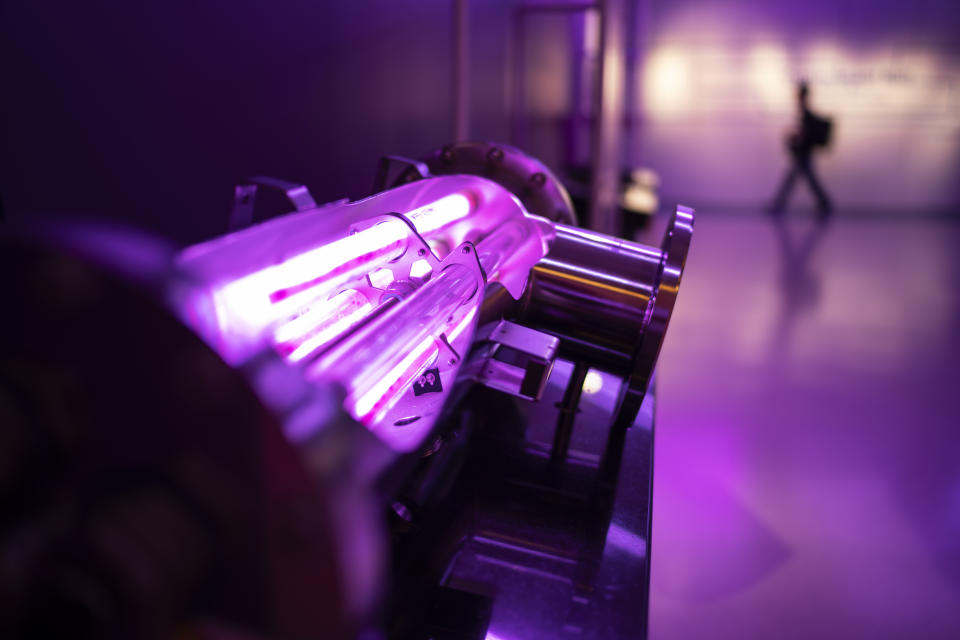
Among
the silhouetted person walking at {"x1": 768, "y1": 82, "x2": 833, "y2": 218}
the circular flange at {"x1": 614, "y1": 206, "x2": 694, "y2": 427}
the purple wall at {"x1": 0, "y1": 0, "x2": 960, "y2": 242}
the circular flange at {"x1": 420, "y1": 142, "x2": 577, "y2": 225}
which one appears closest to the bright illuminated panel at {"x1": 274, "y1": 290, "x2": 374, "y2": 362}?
the purple wall at {"x1": 0, "y1": 0, "x2": 960, "y2": 242}

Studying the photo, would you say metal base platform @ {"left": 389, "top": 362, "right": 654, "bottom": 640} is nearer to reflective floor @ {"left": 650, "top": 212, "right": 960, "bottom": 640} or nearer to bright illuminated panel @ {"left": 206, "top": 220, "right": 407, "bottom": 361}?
bright illuminated panel @ {"left": 206, "top": 220, "right": 407, "bottom": 361}

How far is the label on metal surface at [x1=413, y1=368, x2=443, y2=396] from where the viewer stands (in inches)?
19.3

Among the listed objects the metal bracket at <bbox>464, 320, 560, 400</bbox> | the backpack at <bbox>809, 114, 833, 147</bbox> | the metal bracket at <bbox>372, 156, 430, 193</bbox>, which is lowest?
the metal bracket at <bbox>464, 320, 560, 400</bbox>

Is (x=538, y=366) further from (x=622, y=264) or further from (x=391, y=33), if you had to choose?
(x=391, y=33)

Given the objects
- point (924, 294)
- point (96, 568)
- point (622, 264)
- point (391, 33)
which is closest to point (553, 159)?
point (924, 294)

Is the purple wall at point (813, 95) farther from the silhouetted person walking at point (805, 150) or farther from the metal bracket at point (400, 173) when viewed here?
the metal bracket at point (400, 173)

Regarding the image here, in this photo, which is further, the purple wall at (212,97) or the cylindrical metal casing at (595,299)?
the cylindrical metal casing at (595,299)

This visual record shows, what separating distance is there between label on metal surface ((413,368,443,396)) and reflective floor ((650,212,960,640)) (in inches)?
31.1

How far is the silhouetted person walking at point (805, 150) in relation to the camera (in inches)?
193

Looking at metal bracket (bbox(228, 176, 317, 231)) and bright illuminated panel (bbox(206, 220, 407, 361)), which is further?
metal bracket (bbox(228, 176, 317, 231))

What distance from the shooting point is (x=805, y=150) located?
501 centimetres

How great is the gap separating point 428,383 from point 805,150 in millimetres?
5312

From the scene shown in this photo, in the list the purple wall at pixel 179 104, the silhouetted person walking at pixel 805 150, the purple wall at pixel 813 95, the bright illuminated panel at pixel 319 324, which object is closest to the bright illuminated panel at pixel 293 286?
the bright illuminated panel at pixel 319 324

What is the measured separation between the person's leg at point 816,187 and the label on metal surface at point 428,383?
5.34 meters
